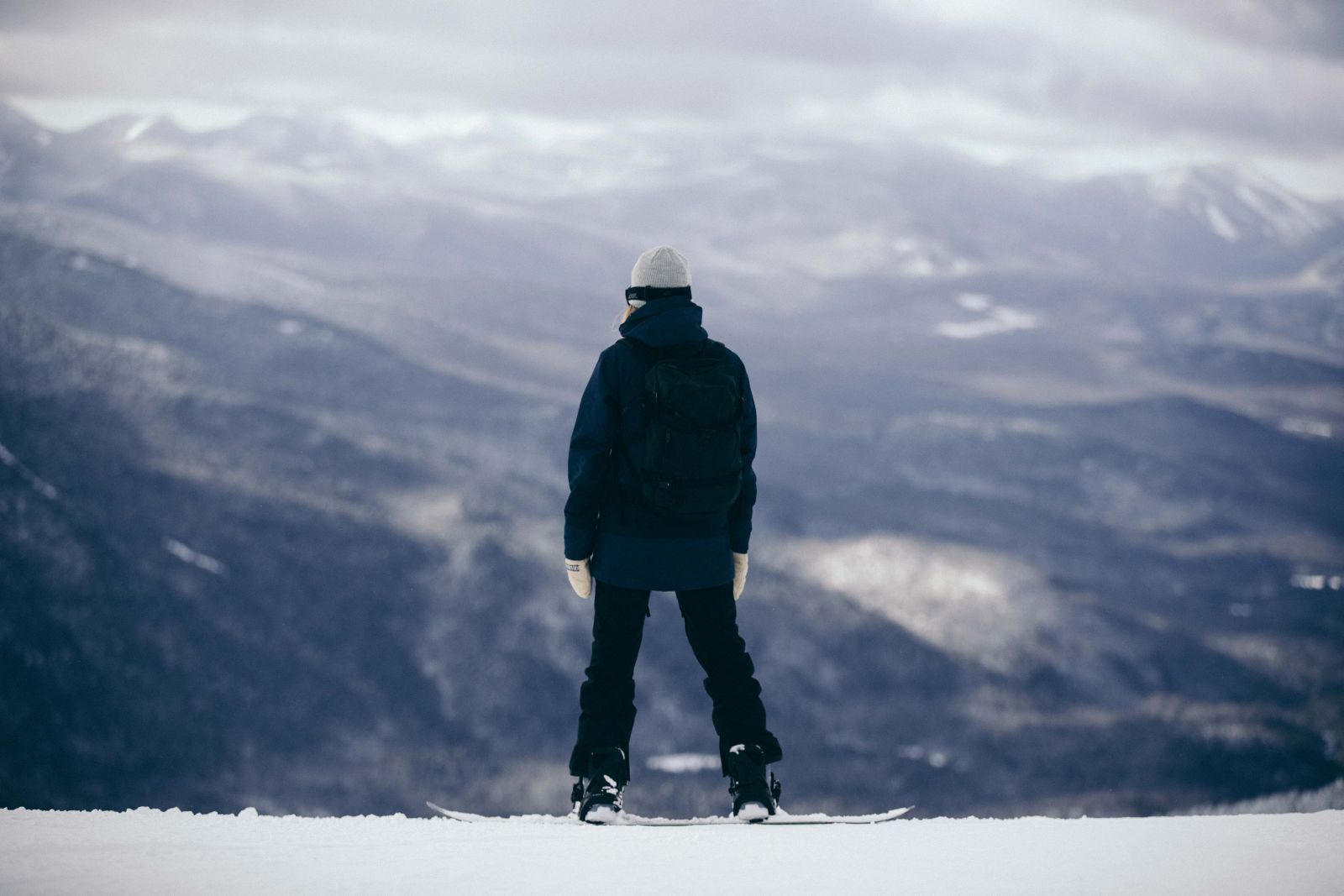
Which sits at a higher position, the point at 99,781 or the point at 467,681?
the point at 467,681

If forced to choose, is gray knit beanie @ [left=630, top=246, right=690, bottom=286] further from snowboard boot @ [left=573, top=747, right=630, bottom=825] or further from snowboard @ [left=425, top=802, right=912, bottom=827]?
snowboard @ [left=425, top=802, right=912, bottom=827]

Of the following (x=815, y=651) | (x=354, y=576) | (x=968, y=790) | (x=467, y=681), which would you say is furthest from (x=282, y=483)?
(x=968, y=790)

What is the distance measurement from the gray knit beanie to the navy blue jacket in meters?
0.14

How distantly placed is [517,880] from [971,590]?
622 ft

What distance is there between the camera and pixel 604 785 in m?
8.80

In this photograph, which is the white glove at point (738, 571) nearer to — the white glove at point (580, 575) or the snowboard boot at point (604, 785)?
the white glove at point (580, 575)

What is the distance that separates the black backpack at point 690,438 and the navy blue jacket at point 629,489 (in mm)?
142

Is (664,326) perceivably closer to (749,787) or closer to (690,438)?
(690,438)

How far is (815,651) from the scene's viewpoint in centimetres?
16100

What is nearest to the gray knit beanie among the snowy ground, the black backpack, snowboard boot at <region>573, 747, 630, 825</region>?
the black backpack

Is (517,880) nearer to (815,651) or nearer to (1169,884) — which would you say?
(1169,884)

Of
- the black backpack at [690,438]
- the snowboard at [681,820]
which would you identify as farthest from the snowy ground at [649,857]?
the black backpack at [690,438]

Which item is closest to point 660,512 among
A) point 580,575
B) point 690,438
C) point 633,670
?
point 690,438

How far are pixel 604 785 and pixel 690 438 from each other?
273 cm
